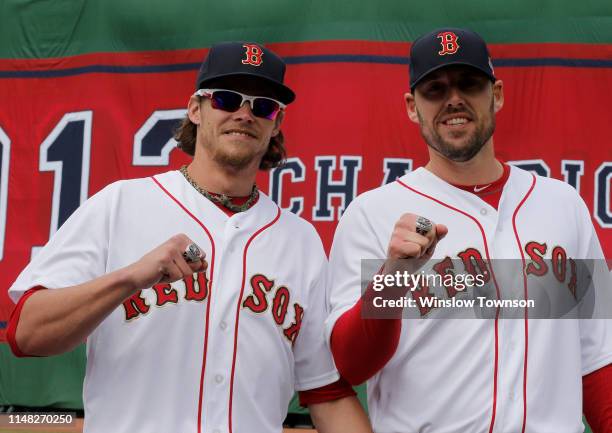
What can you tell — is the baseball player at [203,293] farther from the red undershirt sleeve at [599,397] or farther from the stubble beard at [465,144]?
the red undershirt sleeve at [599,397]

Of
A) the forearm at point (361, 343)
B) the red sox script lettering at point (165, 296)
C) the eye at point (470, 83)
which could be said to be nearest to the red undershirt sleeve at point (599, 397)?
the forearm at point (361, 343)

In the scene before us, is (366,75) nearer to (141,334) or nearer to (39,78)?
(39,78)

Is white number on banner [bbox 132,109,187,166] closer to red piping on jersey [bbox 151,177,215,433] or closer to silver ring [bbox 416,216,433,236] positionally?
red piping on jersey [bbox 151,177,215,433]

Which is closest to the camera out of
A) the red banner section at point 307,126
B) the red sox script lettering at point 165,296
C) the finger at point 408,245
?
the finger at point 408,245

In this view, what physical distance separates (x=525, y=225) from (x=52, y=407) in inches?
125

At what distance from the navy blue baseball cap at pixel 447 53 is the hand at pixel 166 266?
82 centimetres

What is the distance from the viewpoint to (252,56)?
7.63ft

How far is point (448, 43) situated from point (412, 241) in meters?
0.72

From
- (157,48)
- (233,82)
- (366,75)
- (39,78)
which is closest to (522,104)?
(366,75)

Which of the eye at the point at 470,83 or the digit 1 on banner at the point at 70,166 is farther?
the digit 1 on banner at the point at 70,166

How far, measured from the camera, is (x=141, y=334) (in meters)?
2.03

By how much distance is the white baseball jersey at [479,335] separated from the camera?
76.9 inches

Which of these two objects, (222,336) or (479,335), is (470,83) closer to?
(479,335)

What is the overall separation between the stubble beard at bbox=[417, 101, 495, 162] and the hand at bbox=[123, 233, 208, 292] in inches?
29.3
